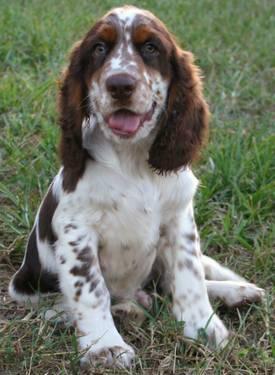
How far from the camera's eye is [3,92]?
6.34 meters

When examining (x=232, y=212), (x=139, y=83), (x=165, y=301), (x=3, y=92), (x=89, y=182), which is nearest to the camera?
(x=139, y=83)

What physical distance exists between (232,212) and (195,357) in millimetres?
1503

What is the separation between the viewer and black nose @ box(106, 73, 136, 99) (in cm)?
345

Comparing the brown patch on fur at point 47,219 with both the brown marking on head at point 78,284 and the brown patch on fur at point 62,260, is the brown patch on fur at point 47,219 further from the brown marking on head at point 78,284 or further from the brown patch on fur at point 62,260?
the brown marking on head at point 78,284

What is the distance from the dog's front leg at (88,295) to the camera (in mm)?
3604

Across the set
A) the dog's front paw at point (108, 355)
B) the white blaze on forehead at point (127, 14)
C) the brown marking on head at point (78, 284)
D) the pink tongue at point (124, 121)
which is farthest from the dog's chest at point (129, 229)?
the white blaze on forehead at point (127, 14)

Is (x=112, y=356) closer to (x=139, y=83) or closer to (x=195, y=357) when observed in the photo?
(x=195, y=357)

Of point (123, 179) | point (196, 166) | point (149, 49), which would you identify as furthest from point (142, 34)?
point (196, 166)

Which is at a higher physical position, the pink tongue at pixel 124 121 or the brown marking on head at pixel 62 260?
the pink tongue at pixel 124 121

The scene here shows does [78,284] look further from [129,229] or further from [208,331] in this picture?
[208,331]

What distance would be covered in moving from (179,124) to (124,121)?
34cm

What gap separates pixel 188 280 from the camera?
12.9ft

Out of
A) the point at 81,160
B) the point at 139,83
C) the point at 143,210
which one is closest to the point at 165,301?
the point at 143,210

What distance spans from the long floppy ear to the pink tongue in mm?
234
